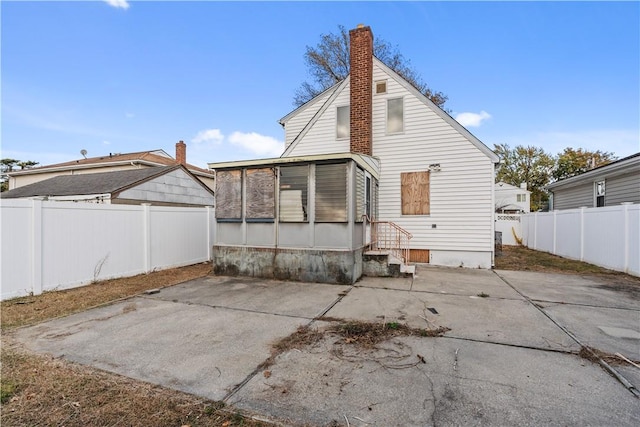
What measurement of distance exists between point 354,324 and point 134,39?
12.0m

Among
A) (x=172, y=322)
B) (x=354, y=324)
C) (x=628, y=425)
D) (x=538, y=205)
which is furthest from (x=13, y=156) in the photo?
(x=538, y=205)

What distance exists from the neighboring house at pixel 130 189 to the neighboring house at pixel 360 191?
19.2 ft

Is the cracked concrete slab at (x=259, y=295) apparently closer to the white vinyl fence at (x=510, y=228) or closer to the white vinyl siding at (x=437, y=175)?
the white vinyl siding at (x=437, y=175)

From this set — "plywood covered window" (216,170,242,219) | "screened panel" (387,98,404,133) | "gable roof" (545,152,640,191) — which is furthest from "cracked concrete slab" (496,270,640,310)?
"plywood covered window" (216,170,242,219)

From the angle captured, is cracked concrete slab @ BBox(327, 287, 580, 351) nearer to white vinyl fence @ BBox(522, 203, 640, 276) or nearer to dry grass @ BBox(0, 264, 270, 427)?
dry grass @ BBox(0, 264, 270, 427)

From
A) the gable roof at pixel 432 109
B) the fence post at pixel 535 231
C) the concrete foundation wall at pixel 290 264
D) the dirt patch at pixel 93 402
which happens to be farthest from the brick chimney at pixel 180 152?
the fence post at pixel 535 231

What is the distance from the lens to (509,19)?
9.77 metres

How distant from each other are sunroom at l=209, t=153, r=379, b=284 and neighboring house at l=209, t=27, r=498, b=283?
0.09ft

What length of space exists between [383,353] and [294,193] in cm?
509

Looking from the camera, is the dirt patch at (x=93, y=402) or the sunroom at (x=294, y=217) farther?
the sunroom at (x=294, y=217)

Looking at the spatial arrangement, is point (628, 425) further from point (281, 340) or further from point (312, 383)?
point (281, 340)

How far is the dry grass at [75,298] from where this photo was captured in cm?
477

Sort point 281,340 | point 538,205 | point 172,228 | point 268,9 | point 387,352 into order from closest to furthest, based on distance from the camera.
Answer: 1. point 387,352
2. point 281,340
3. point 172,228
4. point 268,9
5. point 538,205

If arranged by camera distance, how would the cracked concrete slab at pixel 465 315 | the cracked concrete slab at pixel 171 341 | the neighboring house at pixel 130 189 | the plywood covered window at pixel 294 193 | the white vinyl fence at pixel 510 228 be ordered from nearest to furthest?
the cracked concrete slab at pixel 171 341
the cracked concrete slab at pixel 465 315
the plywood covered window at pixel 294 193
the neighboring house at pixel 130 189
the white vinyl fence at pixel 510 228
